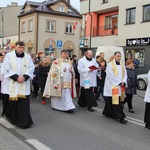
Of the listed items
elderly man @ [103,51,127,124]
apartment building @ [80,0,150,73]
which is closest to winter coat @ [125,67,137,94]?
elderly man @ [103,51,127,124]

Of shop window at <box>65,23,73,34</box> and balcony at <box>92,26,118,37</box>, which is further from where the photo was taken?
shop window at <box>65,23,73,34</box>

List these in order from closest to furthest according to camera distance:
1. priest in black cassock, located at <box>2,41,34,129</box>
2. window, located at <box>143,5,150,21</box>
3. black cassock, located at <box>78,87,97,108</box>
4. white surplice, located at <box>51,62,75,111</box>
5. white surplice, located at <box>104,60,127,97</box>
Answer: priest in black cassock, located at <box>2,41,34,129</box>, white surplice, located at <box>104,60,127,97</box>, white surplice, located at <box>51,62,75,111</box>, black cassock, located at <box>78,87,97,108</box>, window, located at <box>143,5,150,21</box>

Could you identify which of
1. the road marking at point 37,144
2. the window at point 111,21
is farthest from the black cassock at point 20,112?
the window at point 111,21

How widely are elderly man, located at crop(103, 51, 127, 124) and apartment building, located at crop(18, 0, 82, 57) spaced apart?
1240 inches

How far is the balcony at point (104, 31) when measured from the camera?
89.8 ft

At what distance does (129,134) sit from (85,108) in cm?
299

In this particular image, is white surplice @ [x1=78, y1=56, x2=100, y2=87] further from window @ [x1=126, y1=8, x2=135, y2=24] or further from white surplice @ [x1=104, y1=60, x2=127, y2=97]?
window @ [x1=126, y1=8, x2=135, y2=24]

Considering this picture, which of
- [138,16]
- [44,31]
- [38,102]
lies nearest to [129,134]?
[38,102]

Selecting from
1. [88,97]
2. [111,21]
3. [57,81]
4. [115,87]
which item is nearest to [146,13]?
[111,21]

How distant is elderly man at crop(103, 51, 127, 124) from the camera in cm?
737

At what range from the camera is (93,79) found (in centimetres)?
898

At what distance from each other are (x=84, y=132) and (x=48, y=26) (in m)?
35.7

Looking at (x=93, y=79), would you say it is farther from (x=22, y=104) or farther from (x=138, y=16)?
(x=138, y=16)

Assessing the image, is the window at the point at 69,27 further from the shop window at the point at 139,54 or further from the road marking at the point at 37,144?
the road marking at the point at 37,144
